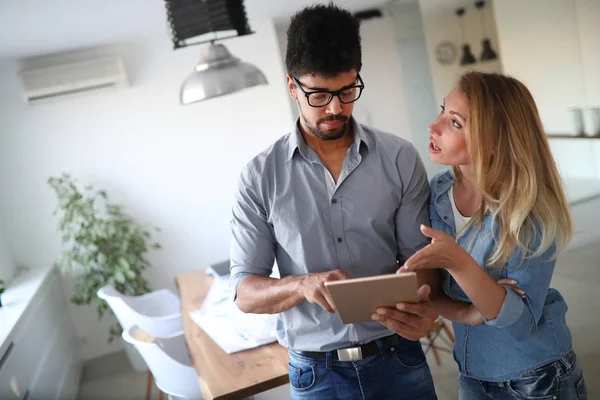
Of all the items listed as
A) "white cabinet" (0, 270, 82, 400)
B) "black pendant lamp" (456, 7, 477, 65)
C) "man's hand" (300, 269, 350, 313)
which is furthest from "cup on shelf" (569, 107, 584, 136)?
"white cabinet" (0, 270, 82, 400)

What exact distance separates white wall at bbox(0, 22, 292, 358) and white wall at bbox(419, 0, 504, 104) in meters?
1.31

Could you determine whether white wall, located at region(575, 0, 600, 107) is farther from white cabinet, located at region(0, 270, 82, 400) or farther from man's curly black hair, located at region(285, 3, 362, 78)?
white cabinet, located at region(0, 270, 82, 400)

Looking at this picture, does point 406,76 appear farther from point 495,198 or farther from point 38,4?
point 495,198

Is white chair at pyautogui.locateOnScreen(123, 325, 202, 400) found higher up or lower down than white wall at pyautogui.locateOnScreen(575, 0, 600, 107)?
lower down

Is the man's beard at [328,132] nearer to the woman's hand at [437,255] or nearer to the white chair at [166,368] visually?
the woman's hand at [437,255]

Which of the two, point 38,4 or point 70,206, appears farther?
point 70,206

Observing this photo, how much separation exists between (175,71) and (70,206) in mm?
1376

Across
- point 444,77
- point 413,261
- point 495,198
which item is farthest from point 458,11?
point 413,261

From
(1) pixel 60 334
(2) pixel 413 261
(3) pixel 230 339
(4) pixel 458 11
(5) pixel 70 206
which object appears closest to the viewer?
(2) pixel 413 261

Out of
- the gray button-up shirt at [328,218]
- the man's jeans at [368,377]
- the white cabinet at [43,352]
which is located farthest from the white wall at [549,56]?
the white cabinet at [43,352]

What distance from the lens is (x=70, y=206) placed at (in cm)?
482

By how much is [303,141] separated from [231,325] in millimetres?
1264

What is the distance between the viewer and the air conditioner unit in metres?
4.81

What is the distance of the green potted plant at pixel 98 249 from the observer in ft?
15.3
